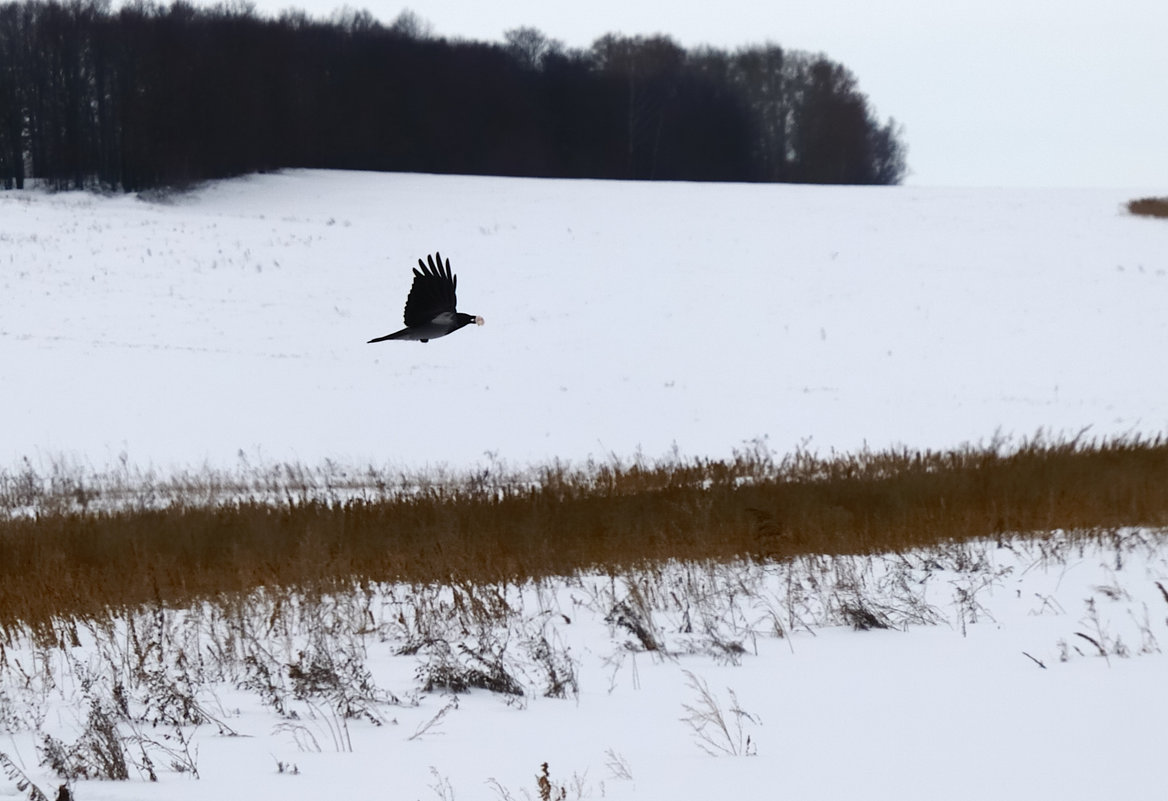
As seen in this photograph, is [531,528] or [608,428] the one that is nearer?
[531,528]

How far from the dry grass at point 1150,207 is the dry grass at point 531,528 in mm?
26311

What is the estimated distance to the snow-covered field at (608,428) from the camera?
466 centimetres

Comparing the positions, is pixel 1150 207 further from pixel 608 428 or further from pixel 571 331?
pixel 608 428

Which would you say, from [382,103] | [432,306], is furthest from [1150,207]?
[432,306]

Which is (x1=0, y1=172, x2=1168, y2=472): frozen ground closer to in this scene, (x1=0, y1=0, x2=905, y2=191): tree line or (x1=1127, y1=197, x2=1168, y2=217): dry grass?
(x1=1127, y1=197, x2=1168, y2=217): dry grass

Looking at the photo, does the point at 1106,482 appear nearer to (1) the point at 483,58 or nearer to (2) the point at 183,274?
(2) the point at 183,274

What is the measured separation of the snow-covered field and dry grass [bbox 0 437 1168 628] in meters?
0.29

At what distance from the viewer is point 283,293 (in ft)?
86.0

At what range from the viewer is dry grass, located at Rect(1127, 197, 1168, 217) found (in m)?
34.8

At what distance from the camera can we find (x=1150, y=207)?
35281mm

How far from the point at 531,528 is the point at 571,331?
50.5ft

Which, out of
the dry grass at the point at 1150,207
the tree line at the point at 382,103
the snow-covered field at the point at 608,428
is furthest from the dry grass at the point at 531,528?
the tree line at the point at 382,103

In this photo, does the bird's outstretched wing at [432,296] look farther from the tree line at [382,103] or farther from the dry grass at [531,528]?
the tree line at [382,103]

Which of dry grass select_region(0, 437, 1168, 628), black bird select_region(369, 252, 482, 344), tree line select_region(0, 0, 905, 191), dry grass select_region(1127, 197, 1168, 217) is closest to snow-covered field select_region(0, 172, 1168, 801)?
dry grass select_region(0, 437, 1168, 628)
